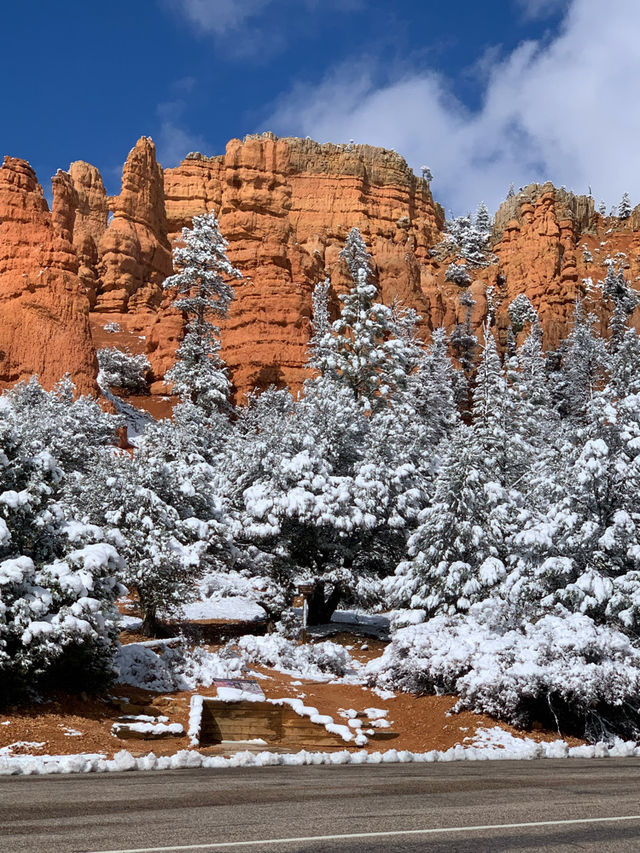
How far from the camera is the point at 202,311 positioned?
184 feet

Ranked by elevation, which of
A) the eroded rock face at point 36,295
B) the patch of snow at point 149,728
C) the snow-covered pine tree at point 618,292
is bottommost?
the patch of snow at point 149,728

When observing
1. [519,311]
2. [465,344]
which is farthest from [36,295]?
[519,311]

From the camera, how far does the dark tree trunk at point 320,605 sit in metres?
27.0

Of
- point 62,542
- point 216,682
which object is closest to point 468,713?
point 216,682

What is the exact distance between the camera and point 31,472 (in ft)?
52.5

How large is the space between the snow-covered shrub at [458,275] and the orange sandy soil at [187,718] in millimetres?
80324

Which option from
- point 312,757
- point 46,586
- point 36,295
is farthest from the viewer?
point 36,295

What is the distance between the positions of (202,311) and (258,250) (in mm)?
15477

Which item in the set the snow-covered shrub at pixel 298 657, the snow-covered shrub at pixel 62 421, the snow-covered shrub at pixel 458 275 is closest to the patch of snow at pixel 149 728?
the snow-covered shrub at pixel 298 657

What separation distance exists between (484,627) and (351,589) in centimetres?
750

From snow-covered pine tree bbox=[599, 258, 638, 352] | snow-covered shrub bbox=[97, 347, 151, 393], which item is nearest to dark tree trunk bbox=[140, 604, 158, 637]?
snow-covered shrub bbox=[97, 347, 151, 393]

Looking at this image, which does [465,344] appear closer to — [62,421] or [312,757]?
[62,421]

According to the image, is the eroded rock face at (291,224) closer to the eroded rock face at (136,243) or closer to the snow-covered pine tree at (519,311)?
the eroded rock face at (136,243)

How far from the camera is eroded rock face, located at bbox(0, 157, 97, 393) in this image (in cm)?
4950
